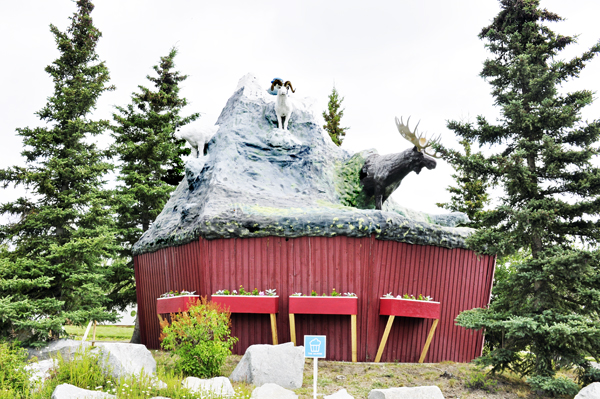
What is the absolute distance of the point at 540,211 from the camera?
856 centimetres

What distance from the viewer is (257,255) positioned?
10.6 meters

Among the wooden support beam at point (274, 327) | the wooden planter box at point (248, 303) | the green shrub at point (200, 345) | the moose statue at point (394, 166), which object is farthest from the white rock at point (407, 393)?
the moose statue at point (394, 166)

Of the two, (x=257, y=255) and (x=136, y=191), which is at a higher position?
(x=136, y=191)

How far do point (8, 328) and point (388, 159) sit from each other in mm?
9393

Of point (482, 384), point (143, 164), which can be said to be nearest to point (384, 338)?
point (482, 384)

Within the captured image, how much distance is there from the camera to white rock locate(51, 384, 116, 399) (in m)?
6.61

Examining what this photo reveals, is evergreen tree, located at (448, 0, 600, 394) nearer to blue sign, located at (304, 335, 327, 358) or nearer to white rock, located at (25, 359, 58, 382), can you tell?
blue sign, located at (304, 335, 327, 358)

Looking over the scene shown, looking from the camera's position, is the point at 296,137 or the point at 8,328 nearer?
the point at 8,328

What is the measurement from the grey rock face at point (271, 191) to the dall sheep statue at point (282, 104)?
9.6 inches

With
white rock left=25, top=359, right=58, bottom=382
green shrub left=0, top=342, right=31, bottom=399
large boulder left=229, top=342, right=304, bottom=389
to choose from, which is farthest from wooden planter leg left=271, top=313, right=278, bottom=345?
green shrub left=0, top=342, right=31, bottom=399

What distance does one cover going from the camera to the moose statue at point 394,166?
11.6 m

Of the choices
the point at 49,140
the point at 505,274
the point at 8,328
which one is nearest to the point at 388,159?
the point at 505,274

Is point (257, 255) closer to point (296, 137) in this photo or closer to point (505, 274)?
point (296, 137)

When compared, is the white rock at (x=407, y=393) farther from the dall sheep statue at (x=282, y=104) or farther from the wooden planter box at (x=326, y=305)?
the dall sheep statue at (x=282, y=104)
